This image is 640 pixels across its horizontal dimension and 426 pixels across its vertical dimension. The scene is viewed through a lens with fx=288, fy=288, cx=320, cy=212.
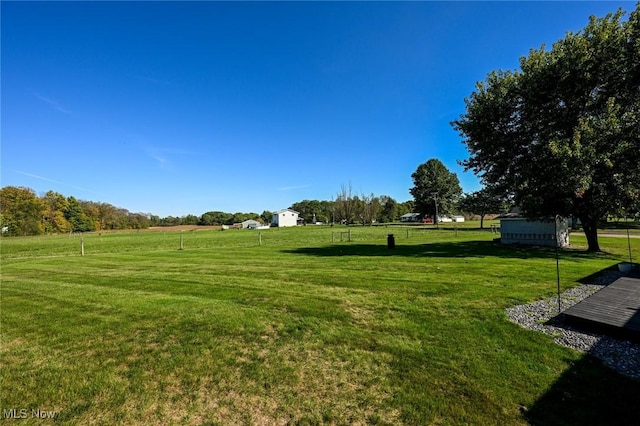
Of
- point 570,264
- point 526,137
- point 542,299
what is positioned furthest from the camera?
point 526,137

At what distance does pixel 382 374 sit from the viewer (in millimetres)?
3977

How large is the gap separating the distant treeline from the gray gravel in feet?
279

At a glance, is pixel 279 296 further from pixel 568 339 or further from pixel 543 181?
pixel 543 181

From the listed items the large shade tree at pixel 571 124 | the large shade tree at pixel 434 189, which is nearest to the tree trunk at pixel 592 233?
the large shade tree at pixel 571 124

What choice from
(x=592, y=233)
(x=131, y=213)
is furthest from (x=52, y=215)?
(x=592, y=233)

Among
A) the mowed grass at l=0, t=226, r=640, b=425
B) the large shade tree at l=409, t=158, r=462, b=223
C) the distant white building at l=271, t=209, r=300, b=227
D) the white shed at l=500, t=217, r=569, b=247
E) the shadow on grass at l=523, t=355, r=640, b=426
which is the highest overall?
the large shade tree at l=409, t=158, r=462, b=223

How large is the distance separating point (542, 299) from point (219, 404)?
7.72m

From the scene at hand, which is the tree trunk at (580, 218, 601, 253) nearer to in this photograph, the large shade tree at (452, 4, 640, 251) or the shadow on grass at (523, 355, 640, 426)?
the large shade tree at (452, 4, 640, 251)

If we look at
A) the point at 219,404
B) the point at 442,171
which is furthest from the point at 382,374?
the point at 442,171

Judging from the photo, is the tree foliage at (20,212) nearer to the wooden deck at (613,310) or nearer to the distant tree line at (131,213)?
the distant tree line at (131,213)

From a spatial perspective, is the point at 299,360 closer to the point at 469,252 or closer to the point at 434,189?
the point at 469,252

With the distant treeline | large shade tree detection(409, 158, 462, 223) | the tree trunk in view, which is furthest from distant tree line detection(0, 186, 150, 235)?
the tree trunk

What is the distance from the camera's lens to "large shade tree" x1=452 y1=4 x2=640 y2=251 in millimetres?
12727

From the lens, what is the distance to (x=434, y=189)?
219 feet
